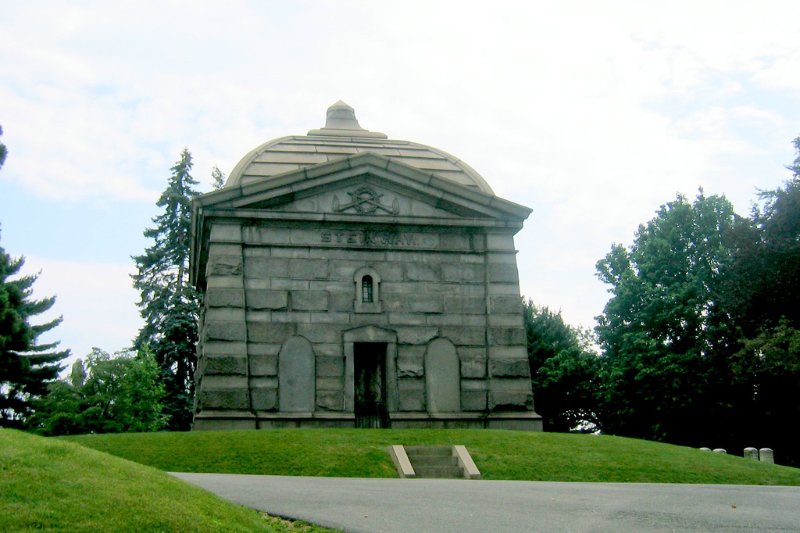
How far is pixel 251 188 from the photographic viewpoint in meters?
26.1

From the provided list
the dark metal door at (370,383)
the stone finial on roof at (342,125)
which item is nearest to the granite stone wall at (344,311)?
the dark metal door at (370,383)

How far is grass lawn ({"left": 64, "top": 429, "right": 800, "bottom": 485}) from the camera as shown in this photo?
59.9 feet

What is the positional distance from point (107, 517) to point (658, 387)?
3788cm

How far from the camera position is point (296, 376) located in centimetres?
2550

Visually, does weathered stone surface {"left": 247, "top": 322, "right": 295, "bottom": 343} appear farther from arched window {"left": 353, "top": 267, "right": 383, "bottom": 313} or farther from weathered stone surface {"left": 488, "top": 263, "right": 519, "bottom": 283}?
weathered stone surface {"left": 488, "top": 263, "right": 519, "bottom": 283}

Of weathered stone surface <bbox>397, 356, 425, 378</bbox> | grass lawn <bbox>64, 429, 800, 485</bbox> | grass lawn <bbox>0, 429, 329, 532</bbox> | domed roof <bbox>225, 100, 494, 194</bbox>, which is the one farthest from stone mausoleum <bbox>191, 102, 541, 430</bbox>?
grass lawn <bbox>0, 429, 329, 532</bbox>

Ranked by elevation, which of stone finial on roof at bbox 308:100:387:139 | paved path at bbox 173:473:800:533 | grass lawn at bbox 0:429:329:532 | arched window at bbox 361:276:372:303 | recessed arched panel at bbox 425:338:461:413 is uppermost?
stone finial on roof at bbox 308:100:387:139

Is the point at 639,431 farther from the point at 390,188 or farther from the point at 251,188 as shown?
the point at 251,188

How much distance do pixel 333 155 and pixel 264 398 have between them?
840 cm

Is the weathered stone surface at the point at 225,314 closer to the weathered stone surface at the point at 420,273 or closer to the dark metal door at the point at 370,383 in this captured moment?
the dark metal door at the point at 370,383

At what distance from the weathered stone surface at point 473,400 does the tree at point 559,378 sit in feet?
76.8

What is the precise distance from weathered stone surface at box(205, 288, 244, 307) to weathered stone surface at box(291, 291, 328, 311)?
1464 mm

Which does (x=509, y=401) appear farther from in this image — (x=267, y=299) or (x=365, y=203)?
(x=267, y=299)

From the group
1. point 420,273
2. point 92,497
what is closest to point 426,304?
point 420,273
